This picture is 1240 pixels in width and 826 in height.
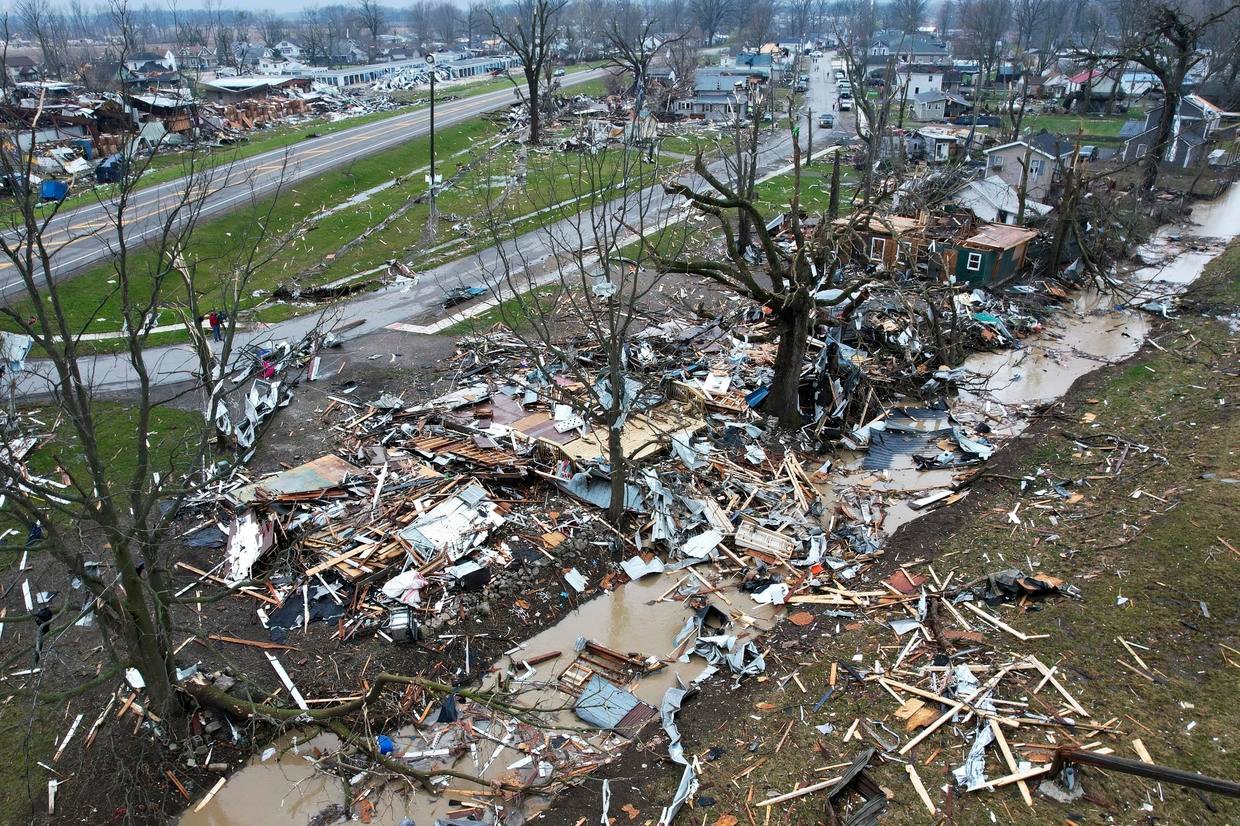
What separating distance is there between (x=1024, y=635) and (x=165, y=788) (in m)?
11.8

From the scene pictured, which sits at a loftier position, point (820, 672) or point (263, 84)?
point (263, 84)

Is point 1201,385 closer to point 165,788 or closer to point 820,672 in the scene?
point 820,672

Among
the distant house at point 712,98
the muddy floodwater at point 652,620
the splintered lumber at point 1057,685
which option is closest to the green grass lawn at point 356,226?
the muddy floodwater at point 652,620

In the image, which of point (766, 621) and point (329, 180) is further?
point (329, 180)

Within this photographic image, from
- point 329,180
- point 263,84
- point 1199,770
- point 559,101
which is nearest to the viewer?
point 1199,770

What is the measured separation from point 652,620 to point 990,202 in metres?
30.3

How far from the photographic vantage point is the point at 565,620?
13359 mm

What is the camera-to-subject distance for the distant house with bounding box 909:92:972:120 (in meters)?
68.6

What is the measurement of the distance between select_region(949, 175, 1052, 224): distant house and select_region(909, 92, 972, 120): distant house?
36.9 m

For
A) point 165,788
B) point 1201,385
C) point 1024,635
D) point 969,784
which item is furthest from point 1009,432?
point 165,788

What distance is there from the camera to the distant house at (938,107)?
68562 millimetres

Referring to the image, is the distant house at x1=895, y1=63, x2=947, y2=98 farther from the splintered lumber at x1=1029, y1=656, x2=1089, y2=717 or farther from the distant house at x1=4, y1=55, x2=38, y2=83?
the splintered lumber at x1=1029, y1=656, x2=1089, y2=717

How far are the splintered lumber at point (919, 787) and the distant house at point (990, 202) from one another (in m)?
30.7

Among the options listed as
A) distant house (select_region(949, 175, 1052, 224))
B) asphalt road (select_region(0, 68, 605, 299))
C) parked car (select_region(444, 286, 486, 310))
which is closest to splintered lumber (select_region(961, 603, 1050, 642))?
asphalt road (select_region(0, 68, 605, 299))
